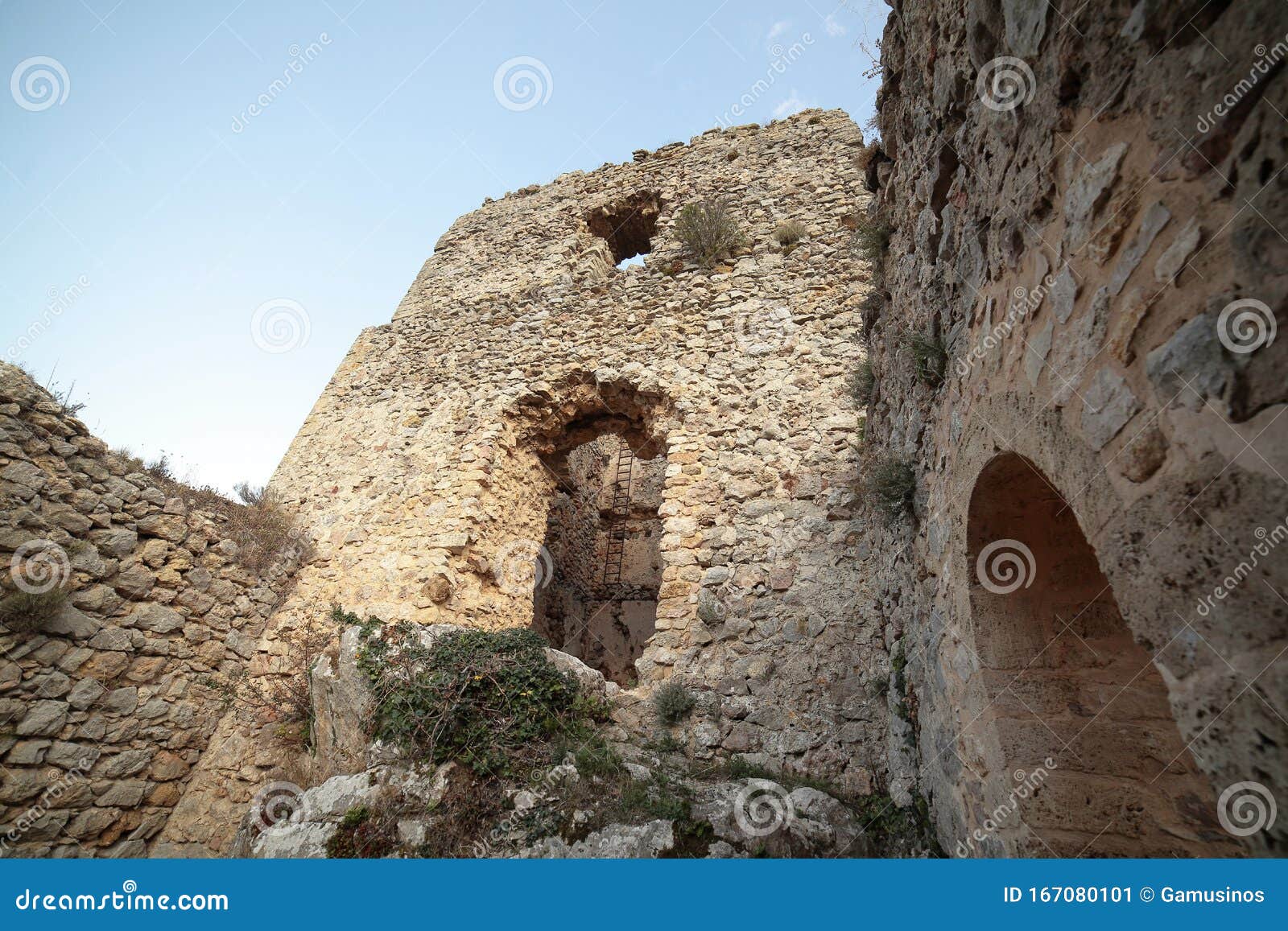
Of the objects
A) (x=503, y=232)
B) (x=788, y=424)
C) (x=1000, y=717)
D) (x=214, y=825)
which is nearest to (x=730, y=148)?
(x=503, y=232)

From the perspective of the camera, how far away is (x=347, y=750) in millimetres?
4168

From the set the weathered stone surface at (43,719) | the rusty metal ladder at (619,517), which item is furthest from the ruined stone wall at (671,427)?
the rusty metal ladder at (619,517)

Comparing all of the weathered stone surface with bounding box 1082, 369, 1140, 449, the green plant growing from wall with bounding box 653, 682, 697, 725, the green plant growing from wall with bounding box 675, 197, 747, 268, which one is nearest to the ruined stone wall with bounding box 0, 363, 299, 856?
the green plant growing from wall with bounding box 653, 682, 697, 725

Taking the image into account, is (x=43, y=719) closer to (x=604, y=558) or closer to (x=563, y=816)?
(x=563, y=816)

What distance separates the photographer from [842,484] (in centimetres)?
505

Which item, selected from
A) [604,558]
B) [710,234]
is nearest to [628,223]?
[710,234]

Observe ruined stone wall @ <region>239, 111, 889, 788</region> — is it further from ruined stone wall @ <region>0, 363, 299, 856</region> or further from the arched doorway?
the arched doorway

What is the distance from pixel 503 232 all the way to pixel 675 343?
4.30 meters

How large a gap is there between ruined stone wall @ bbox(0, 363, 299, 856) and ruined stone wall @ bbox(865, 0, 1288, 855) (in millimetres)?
6196

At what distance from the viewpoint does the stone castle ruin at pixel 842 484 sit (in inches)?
46.6

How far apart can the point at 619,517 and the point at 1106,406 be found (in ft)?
29.8

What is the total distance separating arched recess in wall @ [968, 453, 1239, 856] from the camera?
192 cm

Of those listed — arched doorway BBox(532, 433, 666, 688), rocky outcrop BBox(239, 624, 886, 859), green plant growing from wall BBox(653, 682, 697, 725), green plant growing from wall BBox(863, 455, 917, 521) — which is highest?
arched doorway BBox(532, 433, 666, 688)

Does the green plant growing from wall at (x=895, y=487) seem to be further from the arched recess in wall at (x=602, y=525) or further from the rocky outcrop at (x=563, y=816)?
the arched recess in wall at (x=602, y=525)
